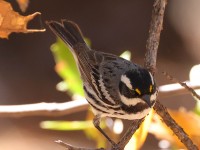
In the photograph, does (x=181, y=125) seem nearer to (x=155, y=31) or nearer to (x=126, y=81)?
(x=126, y=81)

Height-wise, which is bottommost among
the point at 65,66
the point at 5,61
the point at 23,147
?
the point at 23,147

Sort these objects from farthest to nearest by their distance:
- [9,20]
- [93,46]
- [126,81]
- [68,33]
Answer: [93,46], [68,33], [126,81], [9,20]

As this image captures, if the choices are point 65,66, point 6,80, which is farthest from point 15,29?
point 6,80

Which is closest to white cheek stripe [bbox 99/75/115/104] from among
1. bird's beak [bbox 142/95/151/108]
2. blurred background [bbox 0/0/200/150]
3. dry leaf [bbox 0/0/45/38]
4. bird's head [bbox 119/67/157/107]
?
A: bird's head [bbox 119/67/157/107]

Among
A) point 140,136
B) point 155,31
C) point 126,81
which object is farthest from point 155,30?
point 140,136

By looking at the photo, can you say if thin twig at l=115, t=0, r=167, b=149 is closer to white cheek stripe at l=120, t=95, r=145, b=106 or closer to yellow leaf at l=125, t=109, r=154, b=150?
white cheek stripe at l=120, t=95, r=145, b=106

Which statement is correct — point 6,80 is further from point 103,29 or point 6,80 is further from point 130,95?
point 130,95
